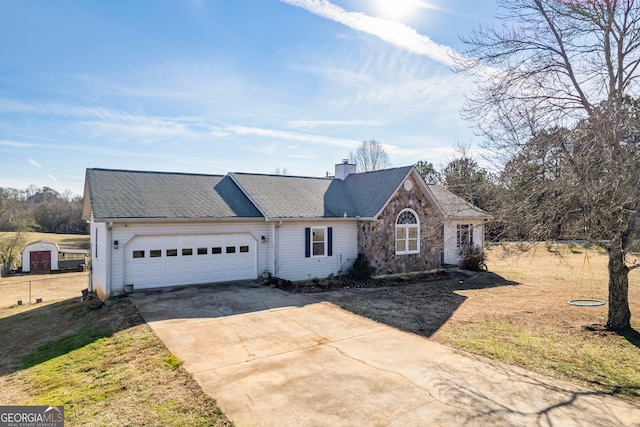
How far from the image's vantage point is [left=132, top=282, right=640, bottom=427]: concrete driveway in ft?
15.8

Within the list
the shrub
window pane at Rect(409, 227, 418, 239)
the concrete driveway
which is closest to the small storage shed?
the concrete driveway

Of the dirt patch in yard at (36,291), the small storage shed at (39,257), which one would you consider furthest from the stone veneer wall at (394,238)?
the small storage shed at (39,257)

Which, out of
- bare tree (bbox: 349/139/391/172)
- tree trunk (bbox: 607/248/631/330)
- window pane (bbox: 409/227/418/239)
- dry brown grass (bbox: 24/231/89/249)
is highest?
bare tree (bbox: 349/139/391/172)

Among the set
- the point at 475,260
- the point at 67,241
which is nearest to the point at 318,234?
the point at 475,260

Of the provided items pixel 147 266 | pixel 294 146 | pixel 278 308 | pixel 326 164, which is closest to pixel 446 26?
pixel 278 308

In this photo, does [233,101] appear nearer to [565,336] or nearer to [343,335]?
[343,335]

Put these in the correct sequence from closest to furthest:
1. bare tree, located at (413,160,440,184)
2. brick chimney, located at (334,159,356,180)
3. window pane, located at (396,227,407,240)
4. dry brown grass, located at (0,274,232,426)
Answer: dry brown grass, located at (0,274,232,426)
window pane, located at (396,227,407,240)
brick chimney, located at (334,159,356,180)
bare tree, located at (413,160,440,184)

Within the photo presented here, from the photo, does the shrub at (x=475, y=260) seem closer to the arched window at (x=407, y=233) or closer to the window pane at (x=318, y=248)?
the arched window at (x=407, y=233)

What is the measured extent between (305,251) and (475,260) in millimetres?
10023

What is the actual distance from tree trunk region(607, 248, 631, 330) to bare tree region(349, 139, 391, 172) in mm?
38475

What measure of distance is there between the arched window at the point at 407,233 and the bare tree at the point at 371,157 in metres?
30.0

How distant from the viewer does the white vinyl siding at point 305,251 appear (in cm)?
1509

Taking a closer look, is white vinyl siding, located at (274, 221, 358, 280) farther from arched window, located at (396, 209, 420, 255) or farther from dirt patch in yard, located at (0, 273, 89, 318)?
dirt patch in yard, located at (0, 273, 89, 318)

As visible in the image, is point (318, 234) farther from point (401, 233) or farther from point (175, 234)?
point (175, 234)
